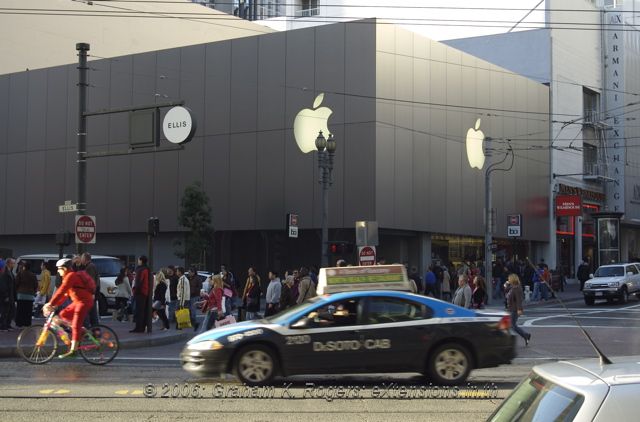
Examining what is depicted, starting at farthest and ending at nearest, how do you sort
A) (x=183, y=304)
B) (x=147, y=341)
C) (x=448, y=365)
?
1. (x=183, y=304)
2. (x=147, y=341)
3. (x=448, y=365)

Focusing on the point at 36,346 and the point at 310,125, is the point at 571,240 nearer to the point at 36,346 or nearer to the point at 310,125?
the point at 310,125

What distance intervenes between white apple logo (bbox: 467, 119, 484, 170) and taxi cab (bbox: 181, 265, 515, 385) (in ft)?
96.8

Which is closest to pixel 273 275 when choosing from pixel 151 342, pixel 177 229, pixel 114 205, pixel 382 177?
pixel 151 342

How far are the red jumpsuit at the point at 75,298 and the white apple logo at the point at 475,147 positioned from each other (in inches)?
1164

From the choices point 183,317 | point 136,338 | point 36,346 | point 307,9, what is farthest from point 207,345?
point 307,9

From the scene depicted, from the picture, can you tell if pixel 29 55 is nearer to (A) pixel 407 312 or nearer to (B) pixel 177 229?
(B) pixel 177 229

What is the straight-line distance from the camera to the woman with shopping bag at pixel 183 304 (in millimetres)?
19781

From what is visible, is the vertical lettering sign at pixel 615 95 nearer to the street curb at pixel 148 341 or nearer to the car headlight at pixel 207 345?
the street curb at pixel 148 341

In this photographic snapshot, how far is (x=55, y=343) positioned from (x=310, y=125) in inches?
955

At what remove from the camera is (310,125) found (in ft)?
119

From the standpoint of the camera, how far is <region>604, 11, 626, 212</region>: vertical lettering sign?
53.5 meters

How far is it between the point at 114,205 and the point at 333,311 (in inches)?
1295

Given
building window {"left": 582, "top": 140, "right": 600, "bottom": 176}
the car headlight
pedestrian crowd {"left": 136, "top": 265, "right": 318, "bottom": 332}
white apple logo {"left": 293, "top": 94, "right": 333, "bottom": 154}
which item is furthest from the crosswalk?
building window {"left": 582, "top": 140, "right": 600, "bottom": 176}

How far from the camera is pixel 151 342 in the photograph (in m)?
17.4
